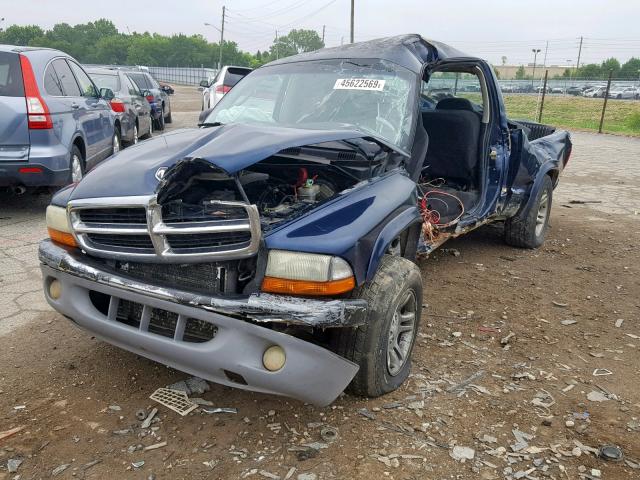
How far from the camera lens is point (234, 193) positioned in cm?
298

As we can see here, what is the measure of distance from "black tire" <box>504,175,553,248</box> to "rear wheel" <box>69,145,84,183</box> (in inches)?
186

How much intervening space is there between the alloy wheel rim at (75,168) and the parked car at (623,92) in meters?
45.5

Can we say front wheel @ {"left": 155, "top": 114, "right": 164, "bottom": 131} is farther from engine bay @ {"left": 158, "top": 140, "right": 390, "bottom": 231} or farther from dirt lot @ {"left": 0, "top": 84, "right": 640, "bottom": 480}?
engine bay @ {"left": 158, "top": 140, "right": 390, "bottom": 231}

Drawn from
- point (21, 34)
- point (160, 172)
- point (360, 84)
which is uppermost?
point (21, 34)

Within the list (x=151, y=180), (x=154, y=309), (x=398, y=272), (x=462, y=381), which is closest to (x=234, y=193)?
(x=151, y=180)

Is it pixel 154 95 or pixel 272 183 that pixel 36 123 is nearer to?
pixel 272 183

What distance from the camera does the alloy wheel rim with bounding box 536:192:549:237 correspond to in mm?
6074

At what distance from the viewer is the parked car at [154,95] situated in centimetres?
1472

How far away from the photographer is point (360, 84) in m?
3.92

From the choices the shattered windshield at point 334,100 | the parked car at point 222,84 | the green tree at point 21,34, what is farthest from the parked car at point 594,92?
the green tree at point 21,34

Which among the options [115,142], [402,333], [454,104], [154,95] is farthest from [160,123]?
[402,333]

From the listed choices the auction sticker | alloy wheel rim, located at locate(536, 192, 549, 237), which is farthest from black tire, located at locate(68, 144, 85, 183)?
alloy wheel rim, located at locate(536, 192, 549, 237)

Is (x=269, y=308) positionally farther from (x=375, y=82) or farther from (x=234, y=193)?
(x=375, y=82)

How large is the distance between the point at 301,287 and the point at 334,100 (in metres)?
1.89
